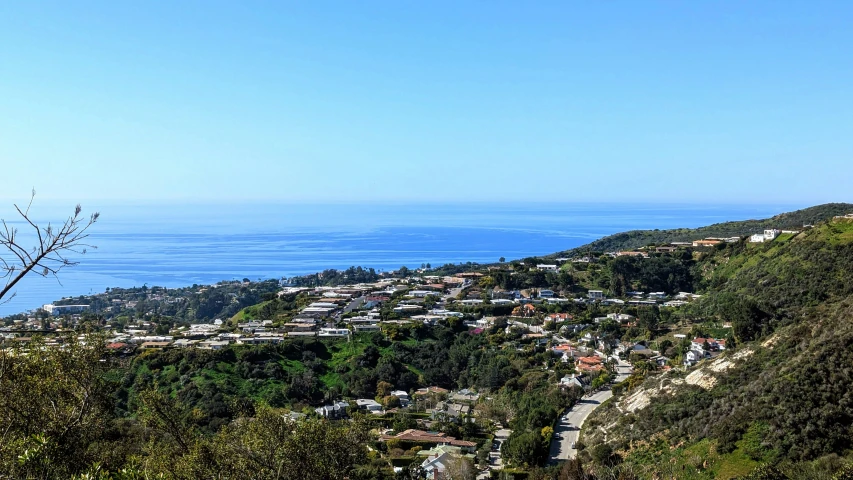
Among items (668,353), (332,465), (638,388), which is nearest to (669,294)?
(668,353)

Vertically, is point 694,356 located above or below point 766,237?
below

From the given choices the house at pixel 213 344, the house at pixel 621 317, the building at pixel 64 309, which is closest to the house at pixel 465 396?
the house at pixel 213 344

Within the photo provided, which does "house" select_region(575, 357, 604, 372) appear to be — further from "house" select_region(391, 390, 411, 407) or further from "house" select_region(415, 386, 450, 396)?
"house" select_region(391, 390, 411, 407)

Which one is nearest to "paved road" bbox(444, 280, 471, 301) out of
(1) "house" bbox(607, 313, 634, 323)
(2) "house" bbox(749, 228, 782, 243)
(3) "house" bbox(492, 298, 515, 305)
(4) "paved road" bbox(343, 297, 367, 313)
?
(3) "house" bbox(492, 298, 515, 305)

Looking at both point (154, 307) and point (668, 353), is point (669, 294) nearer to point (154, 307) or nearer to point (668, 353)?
point (668, 353)

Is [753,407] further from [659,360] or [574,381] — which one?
[659,360]

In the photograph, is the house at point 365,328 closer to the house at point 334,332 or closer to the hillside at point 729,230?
the house at point 334,332

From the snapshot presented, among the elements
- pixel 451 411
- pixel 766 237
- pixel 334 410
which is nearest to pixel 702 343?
pixel 451 411
